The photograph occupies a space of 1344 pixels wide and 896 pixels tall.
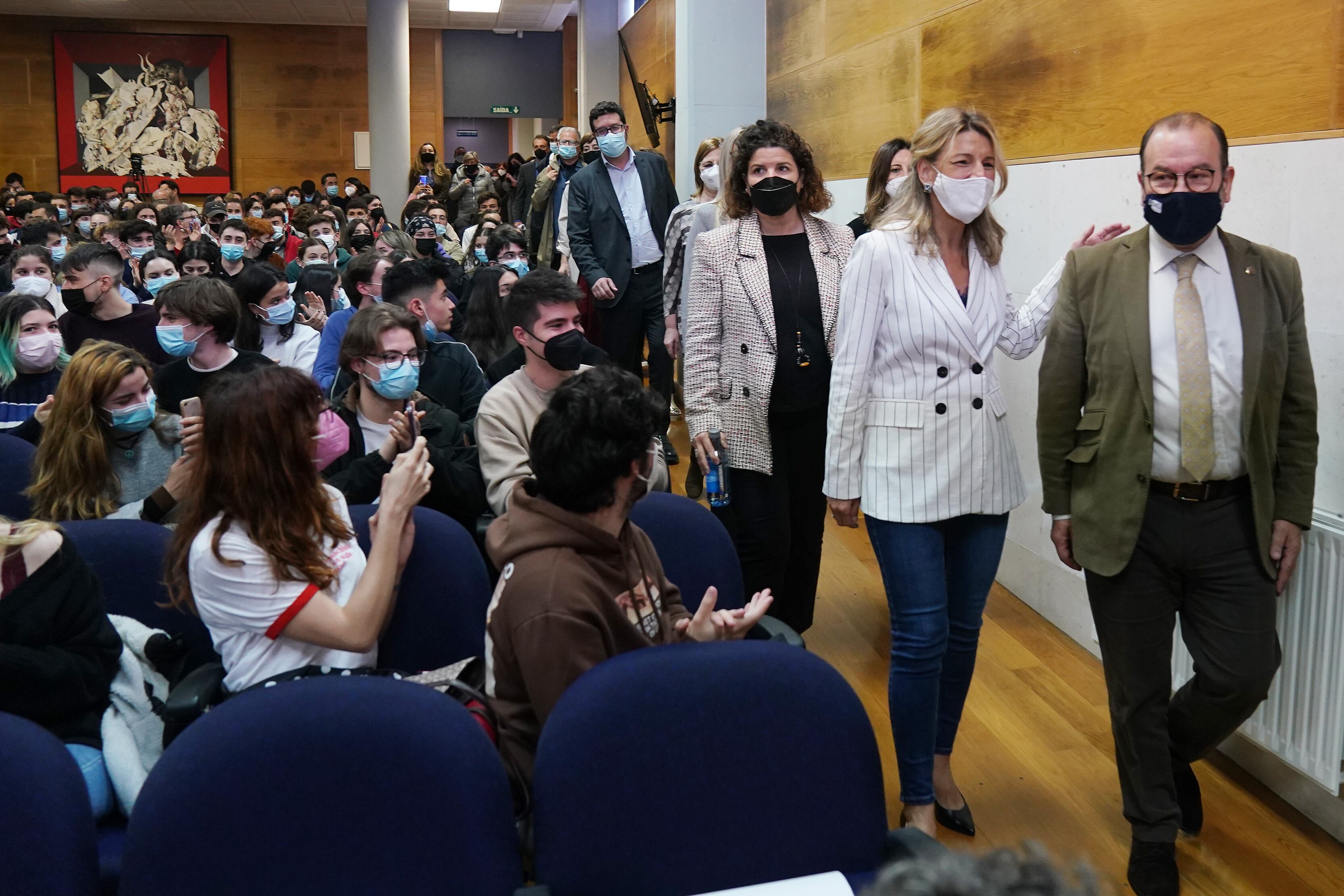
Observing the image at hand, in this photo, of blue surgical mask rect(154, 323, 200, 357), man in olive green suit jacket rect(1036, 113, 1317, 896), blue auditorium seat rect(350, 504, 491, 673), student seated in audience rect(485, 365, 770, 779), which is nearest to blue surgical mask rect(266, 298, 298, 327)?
blue surgical mask rect(154, 323, 200, 357)

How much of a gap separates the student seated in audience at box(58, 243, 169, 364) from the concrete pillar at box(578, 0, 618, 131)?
11375 millimetres

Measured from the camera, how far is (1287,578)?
2438mm

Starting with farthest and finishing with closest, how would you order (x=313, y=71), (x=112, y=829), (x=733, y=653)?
(x=313, y=71) < (x=112, y=829) < (x=733, y=653)

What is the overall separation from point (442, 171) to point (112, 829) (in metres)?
11.7

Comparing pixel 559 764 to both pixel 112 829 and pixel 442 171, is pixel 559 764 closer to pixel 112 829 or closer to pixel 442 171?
pixel 112 829

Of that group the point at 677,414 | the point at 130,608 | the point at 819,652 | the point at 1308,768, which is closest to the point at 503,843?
the point at 130,608

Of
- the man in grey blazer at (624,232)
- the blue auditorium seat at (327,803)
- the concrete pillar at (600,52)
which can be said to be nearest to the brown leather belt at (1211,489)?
the blue auditorium seat at (327,803)

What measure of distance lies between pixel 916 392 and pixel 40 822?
1823mm

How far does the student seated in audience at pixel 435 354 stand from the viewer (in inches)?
151

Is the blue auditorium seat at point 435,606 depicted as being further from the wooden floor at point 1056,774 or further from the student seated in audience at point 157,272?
the student seated in audience at point 157,272

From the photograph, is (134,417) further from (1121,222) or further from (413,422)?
(1121,222)

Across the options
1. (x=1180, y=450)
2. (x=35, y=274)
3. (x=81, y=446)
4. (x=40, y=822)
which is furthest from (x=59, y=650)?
(x=35, y=274)

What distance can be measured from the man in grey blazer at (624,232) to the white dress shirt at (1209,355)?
3769mm

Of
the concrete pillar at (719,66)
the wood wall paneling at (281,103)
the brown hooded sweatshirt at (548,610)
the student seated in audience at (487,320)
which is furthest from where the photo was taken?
the wood wall paneling at (281,103)
